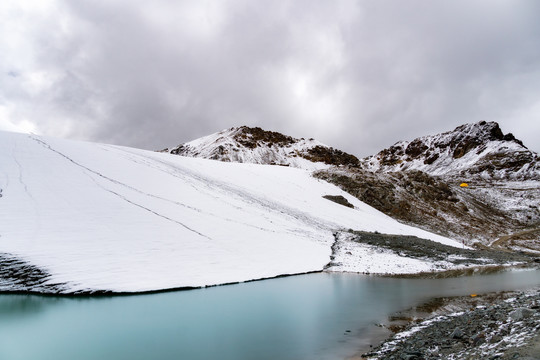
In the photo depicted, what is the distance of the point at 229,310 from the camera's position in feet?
46.8

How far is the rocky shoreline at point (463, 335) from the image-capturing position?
7594 mm

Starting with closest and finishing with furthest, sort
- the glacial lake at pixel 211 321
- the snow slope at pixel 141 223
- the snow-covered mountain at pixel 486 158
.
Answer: the glacial lake at pixel 211 321 → the snow slope at pixel 141 223 → the snow-covered mountain at pixel 486 158

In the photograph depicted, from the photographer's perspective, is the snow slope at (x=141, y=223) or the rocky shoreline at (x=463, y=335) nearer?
the rocky shoreline at (x=463, y=335)

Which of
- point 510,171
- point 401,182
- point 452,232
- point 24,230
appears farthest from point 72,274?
point 510,171

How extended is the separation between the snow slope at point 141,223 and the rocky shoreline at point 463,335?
11.0m

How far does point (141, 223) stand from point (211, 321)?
47.8ft

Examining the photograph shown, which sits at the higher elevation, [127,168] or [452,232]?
[127,168]

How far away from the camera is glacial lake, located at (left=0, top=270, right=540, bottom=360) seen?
9.91 m

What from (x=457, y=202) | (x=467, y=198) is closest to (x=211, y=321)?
(x=457, y=202)

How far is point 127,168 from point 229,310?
28.4 meters

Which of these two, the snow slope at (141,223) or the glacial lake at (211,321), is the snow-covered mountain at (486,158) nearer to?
the snow slope at (141,223)

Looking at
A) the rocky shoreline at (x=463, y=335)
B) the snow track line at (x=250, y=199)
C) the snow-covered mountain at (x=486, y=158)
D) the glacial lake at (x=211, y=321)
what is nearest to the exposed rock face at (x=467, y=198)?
the snow-covered mountain at (x=486, y=158)

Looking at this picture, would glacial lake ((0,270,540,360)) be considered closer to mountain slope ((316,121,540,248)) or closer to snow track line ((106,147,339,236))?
snow track line ((106,147,339,236))

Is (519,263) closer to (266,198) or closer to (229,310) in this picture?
(266,198)
